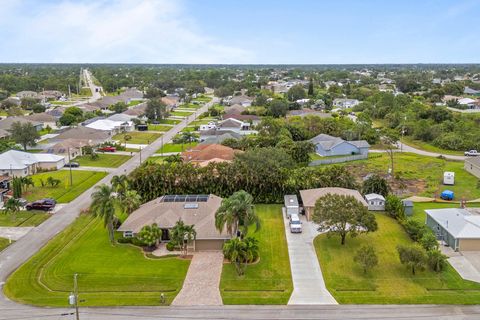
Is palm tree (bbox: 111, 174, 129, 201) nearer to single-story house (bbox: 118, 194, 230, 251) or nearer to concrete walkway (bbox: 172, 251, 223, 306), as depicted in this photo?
single-story house (bbox: 118, 194, 230, 251)

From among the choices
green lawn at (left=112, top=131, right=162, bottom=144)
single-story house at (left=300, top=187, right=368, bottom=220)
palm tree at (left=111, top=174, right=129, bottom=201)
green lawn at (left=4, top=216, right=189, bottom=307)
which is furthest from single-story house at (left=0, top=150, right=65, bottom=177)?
single-story house at (left=300, top=187, right=368, bottom=220)

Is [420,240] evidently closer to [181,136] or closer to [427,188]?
[427,188]

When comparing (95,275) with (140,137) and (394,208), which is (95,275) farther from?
(140,137)

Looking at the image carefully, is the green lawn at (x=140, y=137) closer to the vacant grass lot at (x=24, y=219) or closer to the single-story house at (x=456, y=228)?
the vacant grass lot at (x=24, y=219)

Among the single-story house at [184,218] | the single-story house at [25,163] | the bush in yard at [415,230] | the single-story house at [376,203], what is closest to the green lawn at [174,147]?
the single-story house at [25,163]

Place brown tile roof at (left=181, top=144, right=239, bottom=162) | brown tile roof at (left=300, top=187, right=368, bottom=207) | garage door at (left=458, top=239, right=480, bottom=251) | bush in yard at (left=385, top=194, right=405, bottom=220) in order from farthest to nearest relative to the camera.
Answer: brown tile roof at (left=181, top=144, right=239, bottom=162), brown tile roof at (left=300, top=187, right=368, bottom=207), bush in yard at (left=385, top=194, right=405, bottom=220), garage door at (left=458, top=239, right=480, bottom=251)

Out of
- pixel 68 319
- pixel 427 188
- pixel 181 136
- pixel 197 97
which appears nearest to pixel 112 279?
pixel 68 319

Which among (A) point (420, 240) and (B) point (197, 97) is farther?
(B) point (197, 97)
